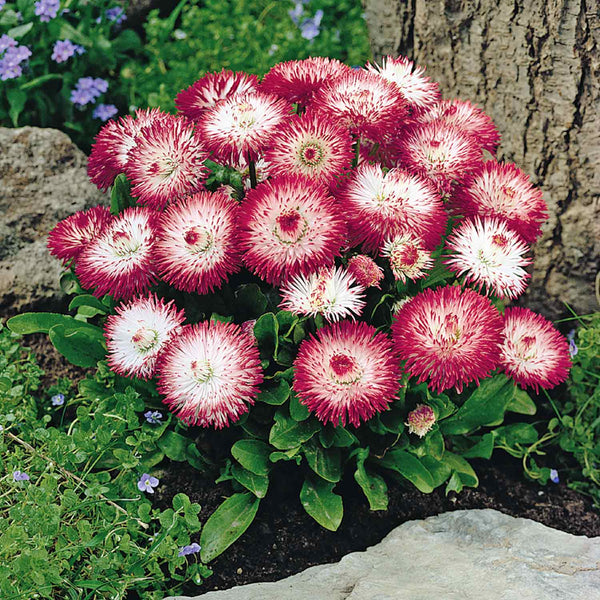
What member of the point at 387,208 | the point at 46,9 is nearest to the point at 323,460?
the point at 387,208

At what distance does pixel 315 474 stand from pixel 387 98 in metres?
1.05

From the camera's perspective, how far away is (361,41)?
4320 mm

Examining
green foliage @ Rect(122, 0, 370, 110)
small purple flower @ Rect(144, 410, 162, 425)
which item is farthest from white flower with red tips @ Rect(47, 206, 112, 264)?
green foliage @ Rect(122, 0, 370, 110)

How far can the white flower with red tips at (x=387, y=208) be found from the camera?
75.3 inches

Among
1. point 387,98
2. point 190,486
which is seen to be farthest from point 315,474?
point 387,98

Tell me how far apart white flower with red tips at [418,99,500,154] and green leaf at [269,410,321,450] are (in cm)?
95

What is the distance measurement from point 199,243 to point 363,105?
0.57 m

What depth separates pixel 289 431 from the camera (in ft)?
6.55

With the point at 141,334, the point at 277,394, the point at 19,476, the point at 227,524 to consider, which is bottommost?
→ the point at 227,524

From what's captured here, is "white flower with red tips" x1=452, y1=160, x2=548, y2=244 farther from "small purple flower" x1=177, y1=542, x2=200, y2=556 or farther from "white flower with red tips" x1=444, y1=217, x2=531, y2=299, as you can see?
"small purple flower" x1=177, y1=542, x2=200, y2=556

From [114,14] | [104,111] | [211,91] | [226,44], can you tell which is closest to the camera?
[211,91]

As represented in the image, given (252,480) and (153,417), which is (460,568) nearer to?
(252,480)

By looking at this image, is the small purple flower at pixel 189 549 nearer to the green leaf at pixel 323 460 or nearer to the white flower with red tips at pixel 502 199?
the green leaf at pixel 323 460

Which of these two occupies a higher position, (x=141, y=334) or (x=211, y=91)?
(x=211, y=91)
